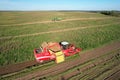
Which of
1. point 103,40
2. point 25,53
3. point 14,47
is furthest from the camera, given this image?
point 103,40

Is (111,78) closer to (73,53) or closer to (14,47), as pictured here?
(73,53)

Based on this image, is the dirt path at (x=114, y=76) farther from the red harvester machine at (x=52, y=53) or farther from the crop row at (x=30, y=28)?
the crop row at (x=30, y=28)

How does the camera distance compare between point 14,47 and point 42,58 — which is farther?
point 14,47

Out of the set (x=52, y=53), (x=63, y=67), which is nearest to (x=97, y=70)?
(x=63, y=67)

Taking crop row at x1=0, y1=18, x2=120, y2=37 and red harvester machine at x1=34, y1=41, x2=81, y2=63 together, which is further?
crop row at x1=0, y1=18, x2=120, y2=37

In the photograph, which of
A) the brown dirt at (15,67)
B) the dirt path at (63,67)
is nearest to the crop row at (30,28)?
the brown dirt at (15,67)

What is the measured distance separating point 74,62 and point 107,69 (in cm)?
323

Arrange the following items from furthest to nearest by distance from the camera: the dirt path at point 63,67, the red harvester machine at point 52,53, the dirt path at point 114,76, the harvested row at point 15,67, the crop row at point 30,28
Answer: the crop row at point 30,28 < the red harvester machine at point 52,53 < the harvested row at point 15,67 < the dirt path at point 63,67 < the dirt path at point 114,76

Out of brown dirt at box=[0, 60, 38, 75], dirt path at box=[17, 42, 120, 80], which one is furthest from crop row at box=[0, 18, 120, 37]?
dirt path at box=[17, 42, 120, 80]

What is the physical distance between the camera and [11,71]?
1235 cm

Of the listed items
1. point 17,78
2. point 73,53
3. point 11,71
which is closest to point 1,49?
point 11,71

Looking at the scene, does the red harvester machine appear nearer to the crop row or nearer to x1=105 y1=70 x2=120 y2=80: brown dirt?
x1=105 y1=70 x2=120 y2=80: brown dirt

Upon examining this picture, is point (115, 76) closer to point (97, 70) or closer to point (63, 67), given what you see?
point (97, 70)

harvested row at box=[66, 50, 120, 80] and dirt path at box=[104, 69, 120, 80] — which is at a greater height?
harvested row at box=[66, 50, 120, 80]
